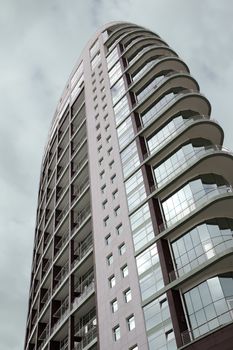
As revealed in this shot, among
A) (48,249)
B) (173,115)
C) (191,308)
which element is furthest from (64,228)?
(191,308)

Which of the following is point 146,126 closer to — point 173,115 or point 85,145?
point 173,115

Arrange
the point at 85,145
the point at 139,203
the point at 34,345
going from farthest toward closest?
the point at 85,145 < the point at 34,345 < the point at 139,203

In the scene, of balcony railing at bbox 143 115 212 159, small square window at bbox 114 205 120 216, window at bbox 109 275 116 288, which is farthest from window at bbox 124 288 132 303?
balcony railing at bbox 143 115 212 159

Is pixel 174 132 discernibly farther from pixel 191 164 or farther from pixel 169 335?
→ pixel 169 335

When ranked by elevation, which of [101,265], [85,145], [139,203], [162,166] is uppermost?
[85,145]

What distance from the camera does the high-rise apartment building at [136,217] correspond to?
31734 millimetres

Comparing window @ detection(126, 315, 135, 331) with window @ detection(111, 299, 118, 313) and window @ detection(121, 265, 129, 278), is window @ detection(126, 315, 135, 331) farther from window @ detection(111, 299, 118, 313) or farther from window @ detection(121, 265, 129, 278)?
window @ detection(121, 265, 129, 278)

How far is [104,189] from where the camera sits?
46.5 metres

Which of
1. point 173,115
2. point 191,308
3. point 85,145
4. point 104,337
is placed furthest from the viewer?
point 85,145

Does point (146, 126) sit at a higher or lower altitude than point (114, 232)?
higher

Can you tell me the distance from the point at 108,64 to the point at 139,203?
26.8 meters

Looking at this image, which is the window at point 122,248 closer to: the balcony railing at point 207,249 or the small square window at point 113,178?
the balcony railing at point 207,249

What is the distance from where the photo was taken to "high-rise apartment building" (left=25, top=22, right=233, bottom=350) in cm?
3173

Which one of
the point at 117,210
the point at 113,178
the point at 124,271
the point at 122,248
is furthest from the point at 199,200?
the point at 113,178
